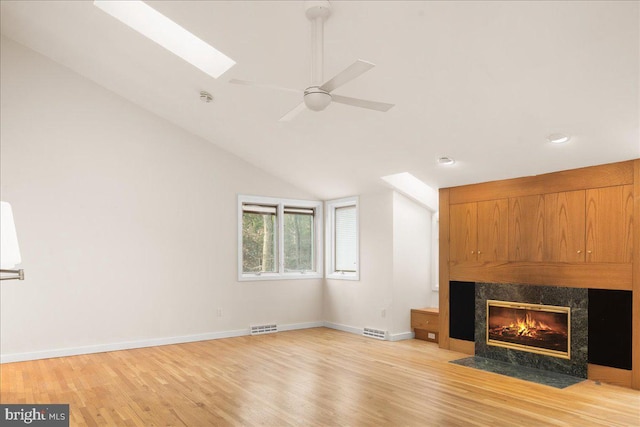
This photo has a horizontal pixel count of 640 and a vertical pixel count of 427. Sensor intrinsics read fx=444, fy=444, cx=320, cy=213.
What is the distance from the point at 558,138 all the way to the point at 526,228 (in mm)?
1348

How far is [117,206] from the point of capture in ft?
20.2

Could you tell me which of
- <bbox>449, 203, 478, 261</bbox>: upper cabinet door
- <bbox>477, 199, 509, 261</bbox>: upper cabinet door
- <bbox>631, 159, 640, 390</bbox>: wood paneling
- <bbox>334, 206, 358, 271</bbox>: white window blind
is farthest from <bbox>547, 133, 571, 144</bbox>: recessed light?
<bbox>334, 206, 358, 271</bbox>: white window blind

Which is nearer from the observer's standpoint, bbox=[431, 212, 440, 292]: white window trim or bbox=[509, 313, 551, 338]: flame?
bbox=[509, 313, 551, 338]: flame

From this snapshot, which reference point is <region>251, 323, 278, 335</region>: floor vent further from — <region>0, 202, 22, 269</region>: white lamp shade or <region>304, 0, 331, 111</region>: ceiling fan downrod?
<region>0, 202, 22, 269</region>: white lamp shade

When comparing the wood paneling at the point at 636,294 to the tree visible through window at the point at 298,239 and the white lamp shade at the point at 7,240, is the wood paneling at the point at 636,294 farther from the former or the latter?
the white lamp shade at the point at 7,240

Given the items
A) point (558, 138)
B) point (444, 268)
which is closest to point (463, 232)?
point (444, 268)

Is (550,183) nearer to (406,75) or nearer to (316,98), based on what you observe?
(406,75)

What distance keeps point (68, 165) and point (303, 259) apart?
3959 millimetres

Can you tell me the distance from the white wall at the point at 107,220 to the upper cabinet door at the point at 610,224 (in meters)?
4.73

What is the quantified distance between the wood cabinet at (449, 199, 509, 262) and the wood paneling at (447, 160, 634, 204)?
4.3 inches

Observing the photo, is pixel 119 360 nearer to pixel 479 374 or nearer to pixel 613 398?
pixel 479 374

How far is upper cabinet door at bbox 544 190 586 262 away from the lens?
4.80 meters

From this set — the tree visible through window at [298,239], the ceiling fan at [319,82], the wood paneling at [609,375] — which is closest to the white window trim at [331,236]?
the tree visible through window at [298,239]

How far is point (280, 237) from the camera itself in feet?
25.0
